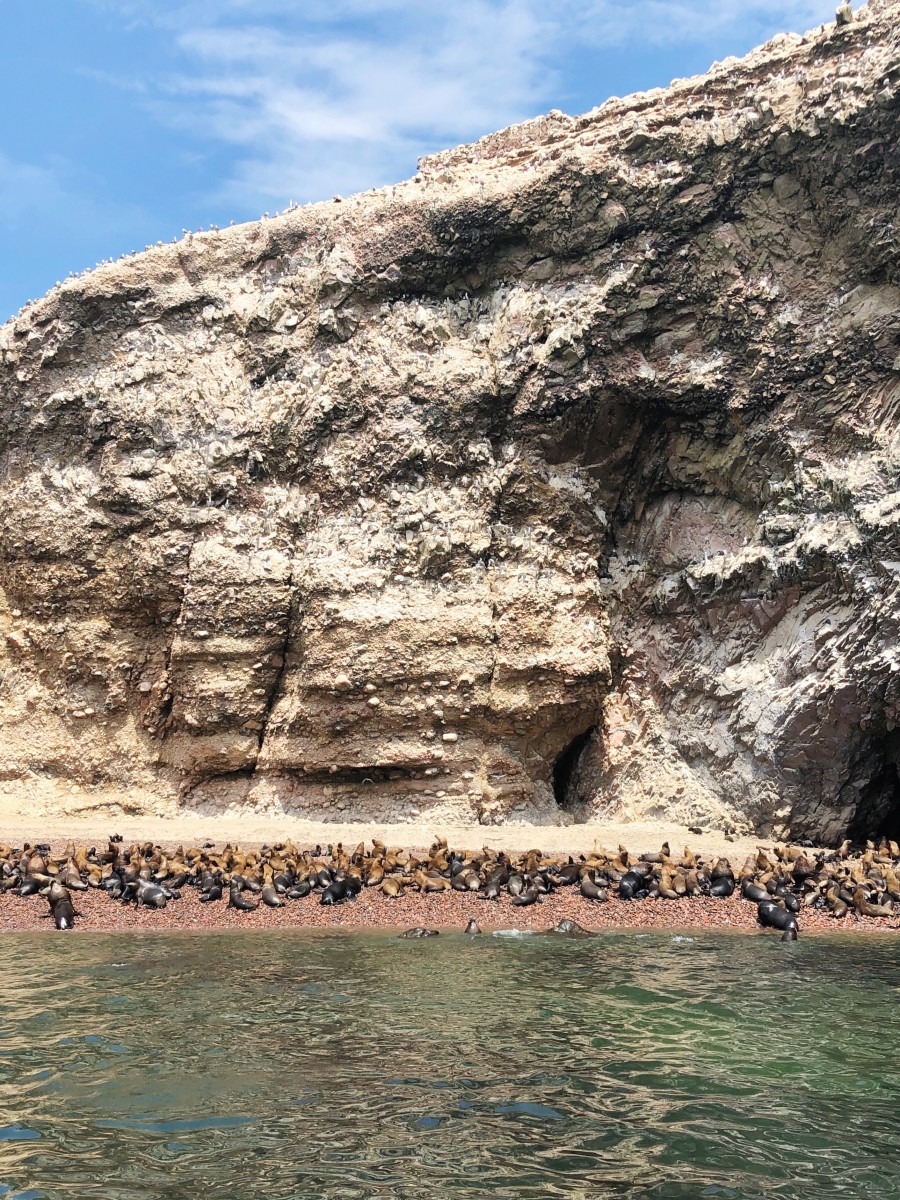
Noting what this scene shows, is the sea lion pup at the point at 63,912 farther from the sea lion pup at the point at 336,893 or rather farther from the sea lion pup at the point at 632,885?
the sea lion pup at the point at 632,885

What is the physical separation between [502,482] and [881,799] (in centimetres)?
1014

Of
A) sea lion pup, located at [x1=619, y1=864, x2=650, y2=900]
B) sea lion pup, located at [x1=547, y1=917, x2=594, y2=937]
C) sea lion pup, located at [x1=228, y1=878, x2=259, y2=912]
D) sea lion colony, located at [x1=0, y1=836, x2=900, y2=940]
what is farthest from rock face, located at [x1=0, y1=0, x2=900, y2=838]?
sea lion pup, located at [x1=547, y1=917, x2=594, y2=937]

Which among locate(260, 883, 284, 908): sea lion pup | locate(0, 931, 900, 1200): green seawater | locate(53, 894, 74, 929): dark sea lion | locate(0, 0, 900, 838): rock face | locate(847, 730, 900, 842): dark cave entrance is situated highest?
locate(0, 0, 900, 838): rock face

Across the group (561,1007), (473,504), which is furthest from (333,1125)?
(473,504)

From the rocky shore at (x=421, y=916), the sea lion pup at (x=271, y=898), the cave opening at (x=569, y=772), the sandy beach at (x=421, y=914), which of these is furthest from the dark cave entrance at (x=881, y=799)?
the sea lion pup at (x=271, y=898)

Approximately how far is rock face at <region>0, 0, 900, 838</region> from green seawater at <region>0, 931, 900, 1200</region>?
9948 millimetres

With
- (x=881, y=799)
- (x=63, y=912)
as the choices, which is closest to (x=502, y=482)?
(x=881, y=799)

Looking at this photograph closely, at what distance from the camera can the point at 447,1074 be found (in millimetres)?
7133

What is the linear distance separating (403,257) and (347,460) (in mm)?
4870

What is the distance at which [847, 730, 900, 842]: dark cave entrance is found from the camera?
19.3 meters

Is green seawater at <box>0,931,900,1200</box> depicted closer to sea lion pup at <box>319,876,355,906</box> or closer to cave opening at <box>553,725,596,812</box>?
sea lion pup at <box>319,876,355,906</box>

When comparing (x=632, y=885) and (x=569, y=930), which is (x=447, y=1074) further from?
(x=632, y=885)

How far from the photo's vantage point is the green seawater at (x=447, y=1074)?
18.1 ft

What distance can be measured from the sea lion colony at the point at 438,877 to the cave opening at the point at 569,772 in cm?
591
